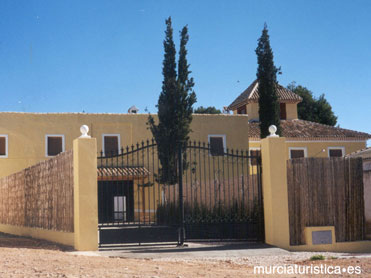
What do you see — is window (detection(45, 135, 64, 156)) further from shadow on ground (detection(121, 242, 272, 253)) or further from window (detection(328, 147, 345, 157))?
shadow on ground (detection(121, 242, 272, 253))

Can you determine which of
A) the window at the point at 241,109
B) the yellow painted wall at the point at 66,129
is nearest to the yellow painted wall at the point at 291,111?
the window at the point at 241,109

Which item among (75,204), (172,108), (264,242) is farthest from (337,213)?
(172,108)

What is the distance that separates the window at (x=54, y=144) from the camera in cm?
2980

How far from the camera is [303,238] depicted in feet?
39.7

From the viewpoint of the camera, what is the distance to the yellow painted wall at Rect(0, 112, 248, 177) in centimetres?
2914

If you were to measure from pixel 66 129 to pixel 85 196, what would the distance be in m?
19.1

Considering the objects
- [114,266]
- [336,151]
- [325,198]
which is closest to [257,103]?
[336,151]

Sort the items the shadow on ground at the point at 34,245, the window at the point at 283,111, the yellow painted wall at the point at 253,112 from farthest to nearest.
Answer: the window at the point at 283,111 → the yellow painted wall at the point at 253,112 → the shadow on ground at the point at 34,245

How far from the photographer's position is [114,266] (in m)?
8.76

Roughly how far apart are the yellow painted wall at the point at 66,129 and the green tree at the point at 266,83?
2.50 m

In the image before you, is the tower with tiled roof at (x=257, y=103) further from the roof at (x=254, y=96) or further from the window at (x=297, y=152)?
the window at (x=297, y=152)

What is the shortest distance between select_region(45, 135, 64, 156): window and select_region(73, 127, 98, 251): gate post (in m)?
18.8

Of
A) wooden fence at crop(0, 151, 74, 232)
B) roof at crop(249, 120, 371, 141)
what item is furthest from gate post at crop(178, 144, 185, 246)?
roof at crop(249, 120, 371, 141)

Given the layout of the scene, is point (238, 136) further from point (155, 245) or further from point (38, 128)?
point (155, 245)
